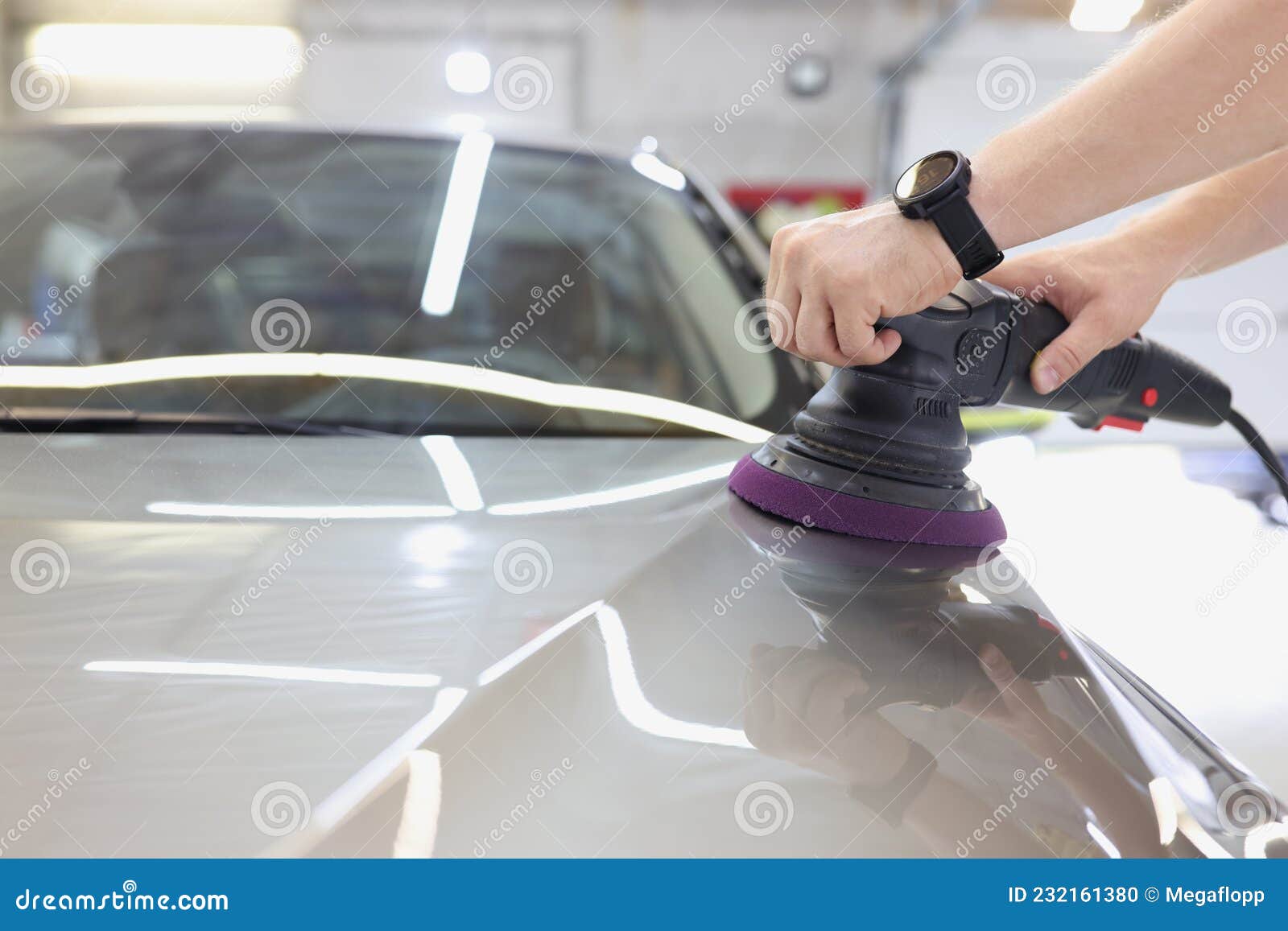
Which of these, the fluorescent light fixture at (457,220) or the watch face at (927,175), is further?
the fluorescent light fixture at (457,220)

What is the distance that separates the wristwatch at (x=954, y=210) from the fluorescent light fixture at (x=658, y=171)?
2.78 feet

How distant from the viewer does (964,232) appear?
2.71 ft

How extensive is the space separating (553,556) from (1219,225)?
2.65ft
